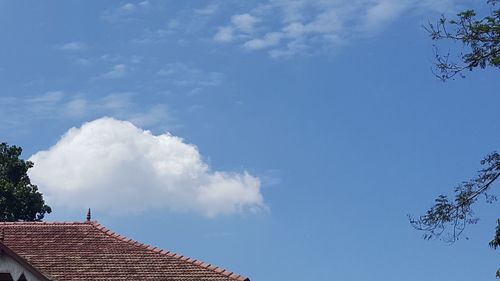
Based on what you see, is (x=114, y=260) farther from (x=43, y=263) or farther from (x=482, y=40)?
(x=482, y=40)

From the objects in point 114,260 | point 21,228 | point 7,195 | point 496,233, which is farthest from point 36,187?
point 496,233

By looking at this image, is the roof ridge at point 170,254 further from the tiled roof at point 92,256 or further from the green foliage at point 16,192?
the green foliage at point 16,192

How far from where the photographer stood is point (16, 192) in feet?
122

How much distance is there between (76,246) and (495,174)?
11054 mm

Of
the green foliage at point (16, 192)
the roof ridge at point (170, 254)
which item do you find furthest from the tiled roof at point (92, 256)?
the green foliage at point (16, 192)

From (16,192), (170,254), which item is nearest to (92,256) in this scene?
(170,254)

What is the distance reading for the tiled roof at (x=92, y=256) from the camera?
2023 centimetres

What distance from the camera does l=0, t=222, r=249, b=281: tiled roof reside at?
20234mm

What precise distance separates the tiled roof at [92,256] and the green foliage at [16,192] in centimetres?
1383

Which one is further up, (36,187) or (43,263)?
(36,187)

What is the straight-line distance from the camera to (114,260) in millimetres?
21109

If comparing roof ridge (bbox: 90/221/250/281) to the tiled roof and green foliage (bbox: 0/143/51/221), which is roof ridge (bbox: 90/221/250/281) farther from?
green foliage (bbox: 0/143/51/221)

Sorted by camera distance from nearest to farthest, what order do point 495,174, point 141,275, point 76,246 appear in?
1. point 495,174
2. point 141,275
3. point 76,246

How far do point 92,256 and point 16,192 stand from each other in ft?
55.7
